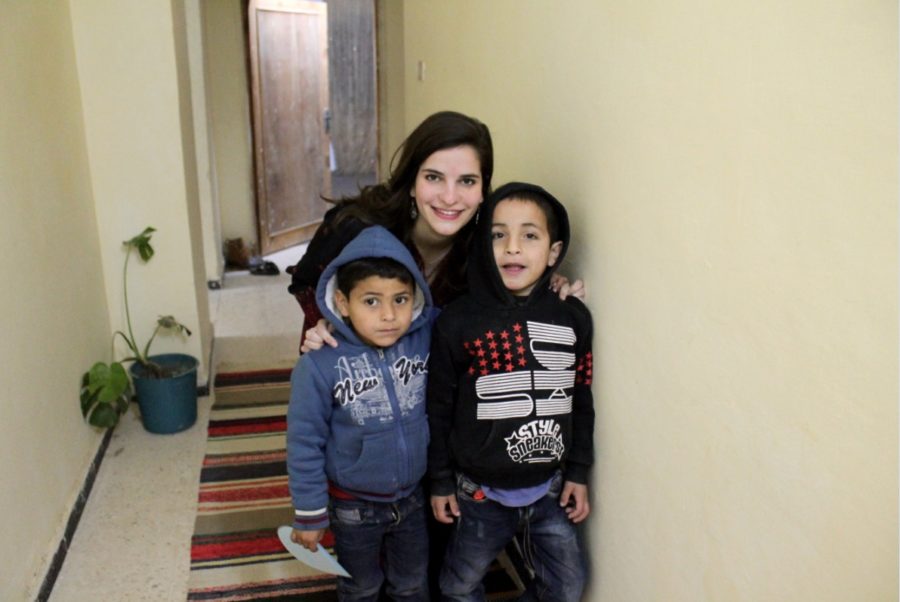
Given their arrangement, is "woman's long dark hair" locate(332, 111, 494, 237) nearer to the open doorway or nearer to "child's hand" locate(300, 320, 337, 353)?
"child's hand" locate(300, 320, 337, 353)

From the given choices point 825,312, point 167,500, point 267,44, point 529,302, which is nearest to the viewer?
point 825,312

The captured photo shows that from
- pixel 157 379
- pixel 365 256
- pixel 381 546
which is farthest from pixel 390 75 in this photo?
pixel 381 546

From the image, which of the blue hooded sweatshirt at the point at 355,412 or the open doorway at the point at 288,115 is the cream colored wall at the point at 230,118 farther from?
the blue hooded sweatshirt at the point at 355,412

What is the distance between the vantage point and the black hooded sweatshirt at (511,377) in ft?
4.29

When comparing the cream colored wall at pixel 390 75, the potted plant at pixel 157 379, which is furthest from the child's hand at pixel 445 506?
the cream colored wall at pixel 390 75

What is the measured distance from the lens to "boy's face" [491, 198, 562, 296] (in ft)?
4.30

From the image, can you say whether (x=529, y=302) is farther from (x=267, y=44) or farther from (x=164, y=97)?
(x=267, y=44)

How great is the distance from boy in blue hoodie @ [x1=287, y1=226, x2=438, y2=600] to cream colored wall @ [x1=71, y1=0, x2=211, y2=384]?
1.54 meters

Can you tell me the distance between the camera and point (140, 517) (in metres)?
2.12

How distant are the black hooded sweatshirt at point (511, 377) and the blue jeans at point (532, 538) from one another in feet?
0.18

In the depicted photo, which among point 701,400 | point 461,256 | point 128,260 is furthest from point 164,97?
point 701,400

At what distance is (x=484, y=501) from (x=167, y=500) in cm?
127

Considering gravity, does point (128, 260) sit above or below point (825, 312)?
below

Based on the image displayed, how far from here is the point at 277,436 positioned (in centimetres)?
263
